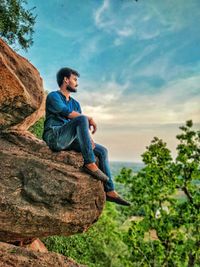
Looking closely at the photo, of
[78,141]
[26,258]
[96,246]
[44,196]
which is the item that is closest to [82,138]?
[78,141]

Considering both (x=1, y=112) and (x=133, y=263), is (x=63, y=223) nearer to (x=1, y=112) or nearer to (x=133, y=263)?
(x=1, y=112)

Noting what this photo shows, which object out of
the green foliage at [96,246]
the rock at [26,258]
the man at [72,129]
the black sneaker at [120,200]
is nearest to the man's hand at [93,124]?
the man at [72,129]

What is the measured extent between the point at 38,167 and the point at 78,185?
1168 millimetres

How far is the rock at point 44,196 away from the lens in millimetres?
8445

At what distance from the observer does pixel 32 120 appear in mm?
11344

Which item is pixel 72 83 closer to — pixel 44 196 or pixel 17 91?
pixel 17 91

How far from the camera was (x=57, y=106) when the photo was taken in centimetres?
855

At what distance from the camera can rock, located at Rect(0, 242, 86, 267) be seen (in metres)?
8.91

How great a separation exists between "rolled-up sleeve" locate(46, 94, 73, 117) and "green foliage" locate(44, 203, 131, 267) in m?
11.3

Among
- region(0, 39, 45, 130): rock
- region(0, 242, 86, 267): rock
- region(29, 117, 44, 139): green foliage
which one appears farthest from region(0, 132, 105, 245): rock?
region(29, 117, 44, 139): green foliage

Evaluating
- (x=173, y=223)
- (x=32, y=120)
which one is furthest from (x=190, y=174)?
(x=32, y=120)

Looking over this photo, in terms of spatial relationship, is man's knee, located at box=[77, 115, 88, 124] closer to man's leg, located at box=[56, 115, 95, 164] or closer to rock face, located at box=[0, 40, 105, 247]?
man's leg, located at box=[56, 115, 95, 164]

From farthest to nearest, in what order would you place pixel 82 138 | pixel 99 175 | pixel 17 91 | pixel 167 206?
pixel 167 206 < pixel 17 91 < pixel 99 175 < pixel 82 138

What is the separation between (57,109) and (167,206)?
1307 cm
